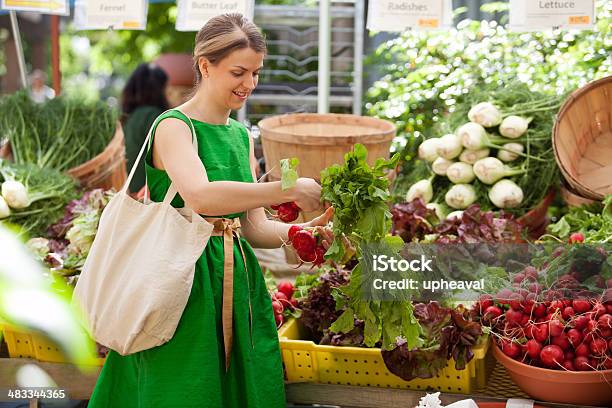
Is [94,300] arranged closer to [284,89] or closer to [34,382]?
[34,382]

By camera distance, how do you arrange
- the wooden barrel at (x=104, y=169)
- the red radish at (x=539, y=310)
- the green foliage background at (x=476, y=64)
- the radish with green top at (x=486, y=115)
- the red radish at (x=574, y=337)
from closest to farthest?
1. the red radish at (x=574, y=337)
2. the red radish at (x=539, y=310)
3. the radish with green top at (x=486, y=115)
4. the green foliage background at (x=476, y=64)
5. the wooden barrel at (x=104, y=169)

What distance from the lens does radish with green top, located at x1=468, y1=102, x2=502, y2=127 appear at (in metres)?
3.66

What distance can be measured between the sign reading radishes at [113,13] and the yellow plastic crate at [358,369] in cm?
181

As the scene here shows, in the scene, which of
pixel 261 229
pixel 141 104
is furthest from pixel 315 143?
pixel 141 104

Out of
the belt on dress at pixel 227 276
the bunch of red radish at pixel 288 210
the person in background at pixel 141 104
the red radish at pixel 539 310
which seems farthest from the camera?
the person in background at pixel 141 104

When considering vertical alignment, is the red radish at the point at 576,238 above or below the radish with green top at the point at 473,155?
below

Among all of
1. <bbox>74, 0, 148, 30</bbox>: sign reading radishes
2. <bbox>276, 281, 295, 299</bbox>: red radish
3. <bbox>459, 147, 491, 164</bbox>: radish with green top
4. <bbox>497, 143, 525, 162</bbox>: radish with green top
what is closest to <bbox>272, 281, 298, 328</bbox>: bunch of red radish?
<bbox>276, 281, 295, 299</bbox>: red radish

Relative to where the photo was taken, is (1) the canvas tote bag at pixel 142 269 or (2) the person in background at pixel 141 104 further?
(2) the person in background at pixel 141 104

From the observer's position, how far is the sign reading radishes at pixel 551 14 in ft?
10.8

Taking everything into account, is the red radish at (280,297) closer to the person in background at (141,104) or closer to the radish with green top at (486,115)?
the radish with green top at (486,115)

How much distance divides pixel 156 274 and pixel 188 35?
7.91m

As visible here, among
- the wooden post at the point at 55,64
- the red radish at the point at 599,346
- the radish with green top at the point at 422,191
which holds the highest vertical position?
the wooden post at the point at 55,64

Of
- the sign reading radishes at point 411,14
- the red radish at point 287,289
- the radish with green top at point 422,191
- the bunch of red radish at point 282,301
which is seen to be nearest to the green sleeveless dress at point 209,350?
the bunch of red radish at point 282,301

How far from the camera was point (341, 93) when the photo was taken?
4.68 metres
